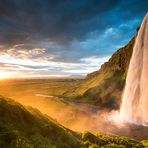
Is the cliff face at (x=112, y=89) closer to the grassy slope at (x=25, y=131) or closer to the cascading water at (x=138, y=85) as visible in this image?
the cascading water at (x=138, y=85)

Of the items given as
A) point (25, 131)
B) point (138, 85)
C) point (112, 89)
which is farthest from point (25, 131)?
point (112, 89)

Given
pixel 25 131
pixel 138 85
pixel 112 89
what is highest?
pixel 138 85

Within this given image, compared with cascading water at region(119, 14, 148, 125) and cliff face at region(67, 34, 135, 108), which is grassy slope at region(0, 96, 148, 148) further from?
cliff face at region(67, 34, 135, 108)

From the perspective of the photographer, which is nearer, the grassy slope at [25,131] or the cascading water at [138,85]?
the grassy slope at [25,131]

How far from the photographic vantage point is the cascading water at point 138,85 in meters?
59.7

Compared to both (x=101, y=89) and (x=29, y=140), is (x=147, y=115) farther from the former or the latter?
(x=29, y=140)

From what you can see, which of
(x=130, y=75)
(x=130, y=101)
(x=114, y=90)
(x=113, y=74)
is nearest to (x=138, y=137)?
(x=130, y=101)

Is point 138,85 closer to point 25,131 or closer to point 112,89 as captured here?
point 112,89

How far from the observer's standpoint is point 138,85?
63.8 metres

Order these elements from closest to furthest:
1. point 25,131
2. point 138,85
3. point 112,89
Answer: point 25,131, point 138,85, point 112,89

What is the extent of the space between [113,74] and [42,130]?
9758 centimetres

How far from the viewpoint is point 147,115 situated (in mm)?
56031

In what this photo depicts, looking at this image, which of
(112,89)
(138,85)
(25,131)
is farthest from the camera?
(112,89)

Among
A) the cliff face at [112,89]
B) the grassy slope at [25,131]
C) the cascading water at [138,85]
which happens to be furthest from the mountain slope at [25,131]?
the cliff face at [112,89]
